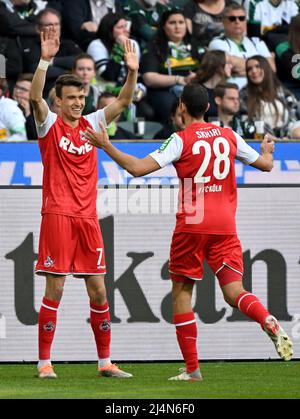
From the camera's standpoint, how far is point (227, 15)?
46.8ft

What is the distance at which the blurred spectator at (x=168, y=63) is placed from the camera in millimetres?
13531

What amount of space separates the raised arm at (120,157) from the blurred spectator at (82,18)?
6.34m

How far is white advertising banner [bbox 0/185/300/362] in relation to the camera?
32.9ft

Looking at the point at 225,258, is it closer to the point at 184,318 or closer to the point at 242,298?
the point at 242,298

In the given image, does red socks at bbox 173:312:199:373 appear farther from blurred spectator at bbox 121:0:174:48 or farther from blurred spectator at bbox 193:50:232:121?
blurred spectator at bbox 121:0:174:48

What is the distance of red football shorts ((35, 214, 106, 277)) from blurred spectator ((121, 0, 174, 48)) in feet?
19.9

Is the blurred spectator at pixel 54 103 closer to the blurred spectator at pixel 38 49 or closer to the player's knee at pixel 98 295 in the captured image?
the blurred spectator at pixel 38 49

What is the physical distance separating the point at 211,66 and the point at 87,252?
4917mm

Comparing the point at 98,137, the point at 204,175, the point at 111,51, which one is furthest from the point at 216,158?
the point at 111,51

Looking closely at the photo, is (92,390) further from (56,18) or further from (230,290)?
(56,18)

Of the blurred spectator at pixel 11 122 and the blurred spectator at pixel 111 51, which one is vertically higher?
the blurred spectator at pixel 111 51

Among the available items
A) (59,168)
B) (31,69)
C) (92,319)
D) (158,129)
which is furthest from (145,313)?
(31,69)

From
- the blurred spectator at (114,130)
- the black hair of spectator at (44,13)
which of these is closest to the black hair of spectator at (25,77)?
the blurred spectator at (114,130)

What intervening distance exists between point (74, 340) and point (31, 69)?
14.8 feet
